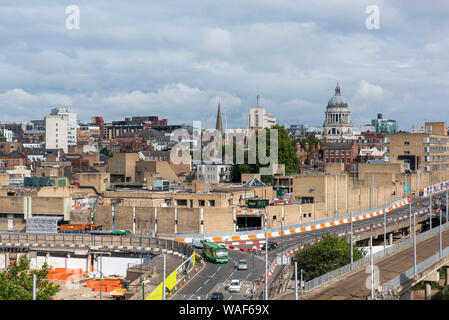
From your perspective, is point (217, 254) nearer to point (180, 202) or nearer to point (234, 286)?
point (234, 286)

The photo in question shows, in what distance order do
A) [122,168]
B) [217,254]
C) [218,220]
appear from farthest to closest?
1. [122,168]
2. [218,220]
3. [217,254]

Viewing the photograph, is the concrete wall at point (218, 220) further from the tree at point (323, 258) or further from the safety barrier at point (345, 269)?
the safety barrier at point (345, 269)

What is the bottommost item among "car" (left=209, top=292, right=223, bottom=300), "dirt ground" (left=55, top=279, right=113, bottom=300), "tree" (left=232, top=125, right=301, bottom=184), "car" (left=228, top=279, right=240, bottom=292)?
"dirt ground" (left=55, top=279, right=113, bottom=300)

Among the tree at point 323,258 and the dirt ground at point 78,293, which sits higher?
the tree at point 323,258

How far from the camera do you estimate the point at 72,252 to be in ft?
218

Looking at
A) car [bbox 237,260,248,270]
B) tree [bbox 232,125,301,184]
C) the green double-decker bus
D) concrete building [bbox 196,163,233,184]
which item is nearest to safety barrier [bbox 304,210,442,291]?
car [bbox 237,260,248,270]

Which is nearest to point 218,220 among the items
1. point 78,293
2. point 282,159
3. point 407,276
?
point 78,293

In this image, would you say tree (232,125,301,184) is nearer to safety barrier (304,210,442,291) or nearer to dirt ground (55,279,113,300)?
safety barrier (304,210,442,291)

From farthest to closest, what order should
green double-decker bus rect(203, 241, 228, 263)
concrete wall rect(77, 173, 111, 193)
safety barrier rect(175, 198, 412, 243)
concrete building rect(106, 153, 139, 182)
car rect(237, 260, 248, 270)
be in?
concrete building rect(106, 153, 139, 182) → concrete wall rect(77, 173, 111, 193) → safety barrier rect(175, 198, 412, 243) → green double-decker bus rect(203, 241, 228, 263) → car rect(237, 260, 248, 270)

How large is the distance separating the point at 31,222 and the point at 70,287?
22.5 metres

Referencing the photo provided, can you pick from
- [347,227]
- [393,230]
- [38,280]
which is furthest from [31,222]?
[393,230]

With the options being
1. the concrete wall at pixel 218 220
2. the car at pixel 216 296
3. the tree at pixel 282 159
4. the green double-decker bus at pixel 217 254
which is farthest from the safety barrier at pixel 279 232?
the tree at pixel 282 159

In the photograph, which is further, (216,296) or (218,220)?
(218,220)
